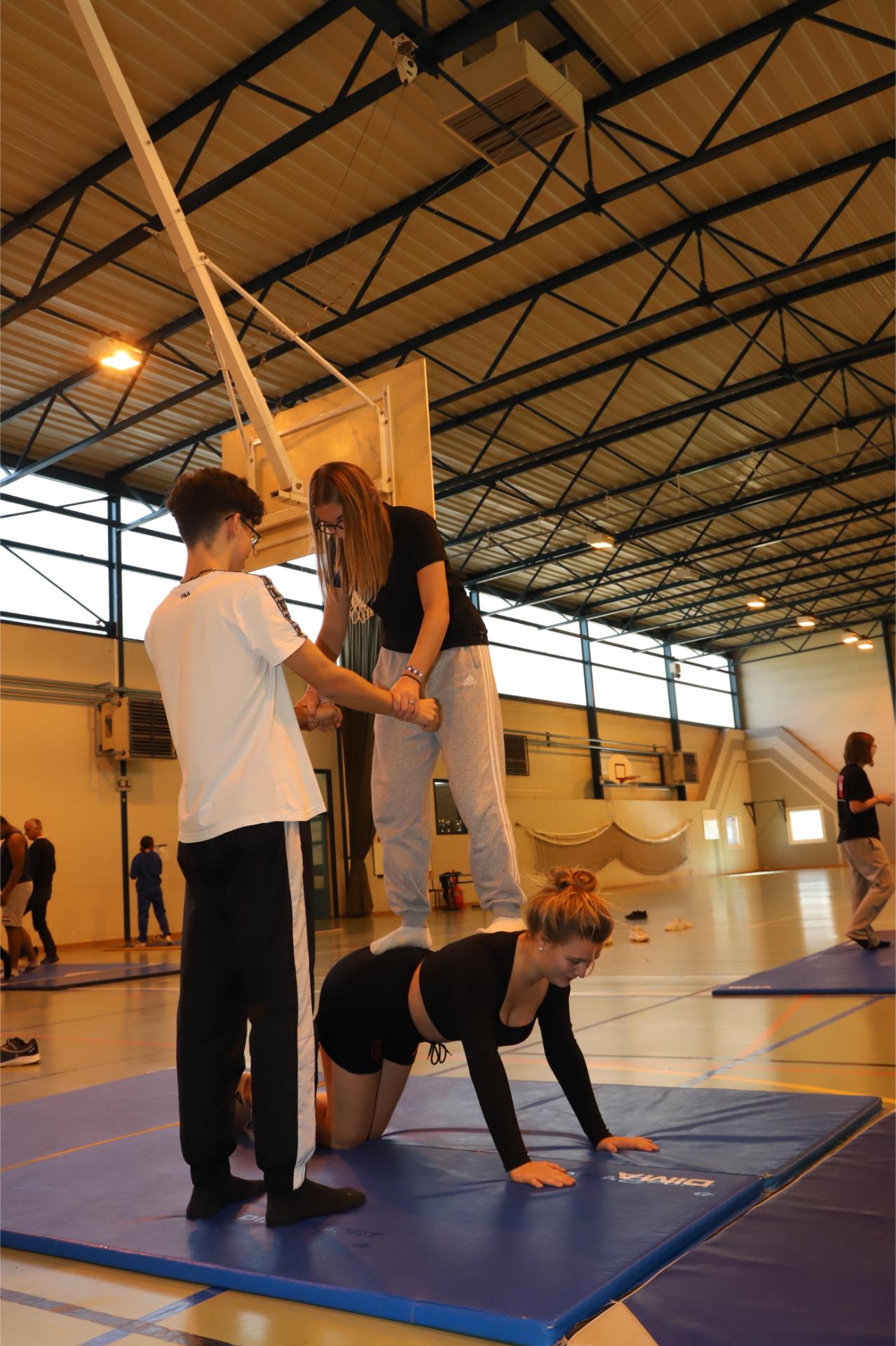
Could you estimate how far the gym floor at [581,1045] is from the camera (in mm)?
1875

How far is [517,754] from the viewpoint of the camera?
20844 mm

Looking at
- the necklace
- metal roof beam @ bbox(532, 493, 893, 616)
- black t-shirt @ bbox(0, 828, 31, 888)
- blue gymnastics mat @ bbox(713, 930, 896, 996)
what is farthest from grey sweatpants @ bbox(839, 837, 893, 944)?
metal roof beam @ bbox(532, 493, 893, 616)

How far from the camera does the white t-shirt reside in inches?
93.4

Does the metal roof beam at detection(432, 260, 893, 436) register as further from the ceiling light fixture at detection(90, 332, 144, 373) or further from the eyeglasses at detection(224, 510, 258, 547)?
the eyeglasses at detection(224, 510, 258, 547)

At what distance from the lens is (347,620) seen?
3.31 m

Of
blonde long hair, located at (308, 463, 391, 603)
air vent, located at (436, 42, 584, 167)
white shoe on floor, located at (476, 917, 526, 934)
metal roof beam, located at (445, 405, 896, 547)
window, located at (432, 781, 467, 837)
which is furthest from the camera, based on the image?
window, located at (432, 781, 467, 837)

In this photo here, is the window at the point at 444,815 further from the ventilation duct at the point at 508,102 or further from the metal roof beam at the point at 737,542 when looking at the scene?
the ventilation duct at the point at 508,102

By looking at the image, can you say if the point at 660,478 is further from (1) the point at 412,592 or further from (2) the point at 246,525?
(2) the point at 246,525

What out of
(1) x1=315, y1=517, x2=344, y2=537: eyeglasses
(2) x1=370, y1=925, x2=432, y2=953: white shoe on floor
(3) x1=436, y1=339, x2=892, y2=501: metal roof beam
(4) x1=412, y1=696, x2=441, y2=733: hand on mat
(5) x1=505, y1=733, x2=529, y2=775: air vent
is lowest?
(2) x1=370, y1=925, x2=432, y2=953: white shoe on floor

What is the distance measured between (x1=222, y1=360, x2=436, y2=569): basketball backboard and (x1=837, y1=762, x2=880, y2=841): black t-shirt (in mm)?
3779

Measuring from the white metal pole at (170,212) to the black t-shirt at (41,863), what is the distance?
6488 millimetres

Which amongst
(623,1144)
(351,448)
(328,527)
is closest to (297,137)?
(351,448)

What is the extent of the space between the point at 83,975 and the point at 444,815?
397 inches

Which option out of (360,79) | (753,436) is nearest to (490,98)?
(360,79)
